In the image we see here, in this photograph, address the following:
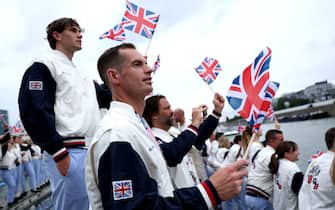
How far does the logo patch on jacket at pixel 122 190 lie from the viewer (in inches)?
63.6

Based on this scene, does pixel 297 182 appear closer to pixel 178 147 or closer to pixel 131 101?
pixel 178 147

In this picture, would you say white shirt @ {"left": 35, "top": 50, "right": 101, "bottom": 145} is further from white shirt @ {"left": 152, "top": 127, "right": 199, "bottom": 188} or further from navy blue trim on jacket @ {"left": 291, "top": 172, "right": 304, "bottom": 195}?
navy blue trim on jacket @ {"left": 291, "top": 172, "right": 304, "bottom": 195}

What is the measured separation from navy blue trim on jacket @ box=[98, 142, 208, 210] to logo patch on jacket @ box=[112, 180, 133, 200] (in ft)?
0.03

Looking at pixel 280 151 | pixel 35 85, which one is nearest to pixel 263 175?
pixel 280 151

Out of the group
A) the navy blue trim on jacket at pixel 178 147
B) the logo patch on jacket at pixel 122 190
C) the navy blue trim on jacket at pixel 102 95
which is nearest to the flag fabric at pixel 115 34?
the navy blue trim on jacket at pixel 102 95

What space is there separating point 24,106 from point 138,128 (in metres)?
1.47

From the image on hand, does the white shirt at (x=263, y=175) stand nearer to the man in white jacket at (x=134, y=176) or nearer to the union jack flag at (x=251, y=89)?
the union jack flag at (x=251, y=89)

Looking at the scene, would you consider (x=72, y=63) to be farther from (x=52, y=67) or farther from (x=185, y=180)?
(x=185, y=180)

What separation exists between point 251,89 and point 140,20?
506 cm

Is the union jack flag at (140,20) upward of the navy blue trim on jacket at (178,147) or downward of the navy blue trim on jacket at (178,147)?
upward

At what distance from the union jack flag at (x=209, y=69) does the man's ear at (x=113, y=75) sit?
7.23 m

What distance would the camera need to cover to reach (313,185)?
503 centimetres

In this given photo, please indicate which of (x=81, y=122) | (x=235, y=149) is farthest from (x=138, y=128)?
(x=235, y=149)

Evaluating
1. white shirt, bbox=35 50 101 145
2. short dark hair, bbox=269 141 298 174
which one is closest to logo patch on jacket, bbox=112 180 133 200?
white shirt, bbox=35 50 101 145
